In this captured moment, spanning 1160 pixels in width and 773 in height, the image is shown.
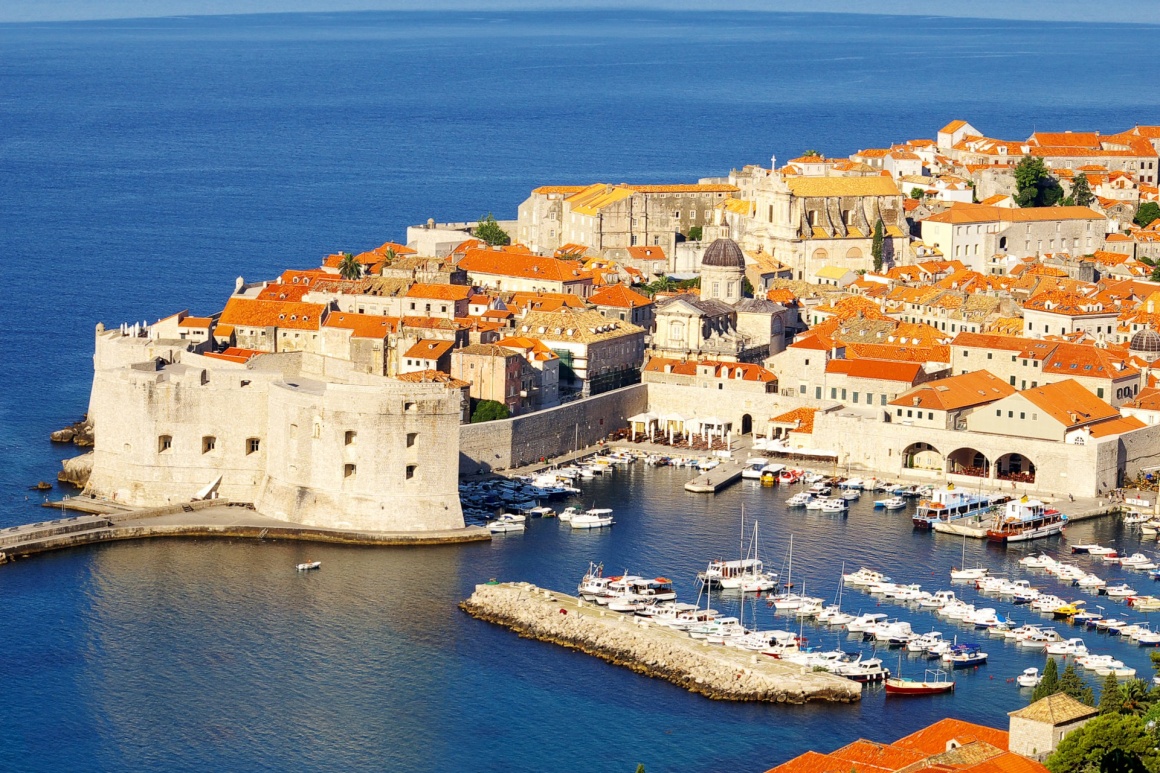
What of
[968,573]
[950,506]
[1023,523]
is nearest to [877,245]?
[950,506]

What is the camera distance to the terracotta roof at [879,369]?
192ft

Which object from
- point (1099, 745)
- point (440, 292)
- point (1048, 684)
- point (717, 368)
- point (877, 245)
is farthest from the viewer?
point (877, 245)

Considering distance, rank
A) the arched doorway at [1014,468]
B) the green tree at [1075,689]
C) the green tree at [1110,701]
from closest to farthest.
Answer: the green tree at [1110,701]
the green tree at [1075,689]
the arched doorway at [1014,468]

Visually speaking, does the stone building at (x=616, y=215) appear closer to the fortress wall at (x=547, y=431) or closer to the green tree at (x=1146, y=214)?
the green tree at (x=1146, y=214)

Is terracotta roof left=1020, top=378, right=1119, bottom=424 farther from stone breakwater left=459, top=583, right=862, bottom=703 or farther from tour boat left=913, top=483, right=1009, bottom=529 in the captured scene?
stone breakwater left=459, top=583, right=862, bottom=703

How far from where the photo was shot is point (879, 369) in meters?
59.2

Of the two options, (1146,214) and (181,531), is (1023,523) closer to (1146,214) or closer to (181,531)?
(181,531)

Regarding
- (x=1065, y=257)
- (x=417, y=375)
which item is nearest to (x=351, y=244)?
(x=1065, y=257)

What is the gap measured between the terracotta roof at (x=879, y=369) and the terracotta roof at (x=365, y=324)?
12274 mm

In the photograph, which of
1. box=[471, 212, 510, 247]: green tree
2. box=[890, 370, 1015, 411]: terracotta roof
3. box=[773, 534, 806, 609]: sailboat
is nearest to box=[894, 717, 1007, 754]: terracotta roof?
box=[773, 534, 806, 609]: sailboat

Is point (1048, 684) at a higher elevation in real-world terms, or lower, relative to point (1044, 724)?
lower

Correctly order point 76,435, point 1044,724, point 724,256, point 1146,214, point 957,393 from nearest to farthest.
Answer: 1. point 1044,724
2. point 957,393
3. point 76,435
4. point 724,256
5. point 1146,214

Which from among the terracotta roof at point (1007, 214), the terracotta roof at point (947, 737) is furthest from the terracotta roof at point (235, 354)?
the terracotta roof at point (947, 737)

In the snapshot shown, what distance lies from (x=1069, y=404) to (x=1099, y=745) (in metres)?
26.8
